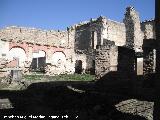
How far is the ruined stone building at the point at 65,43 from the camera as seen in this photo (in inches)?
1113

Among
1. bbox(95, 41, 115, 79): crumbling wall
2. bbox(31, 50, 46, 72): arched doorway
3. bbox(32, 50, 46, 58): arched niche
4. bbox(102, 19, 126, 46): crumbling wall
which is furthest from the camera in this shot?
bbox(102, 19, 126, 46): crumbling wall

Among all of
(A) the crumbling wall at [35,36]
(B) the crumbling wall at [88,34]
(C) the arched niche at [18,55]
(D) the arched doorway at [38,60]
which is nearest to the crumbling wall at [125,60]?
(C) the arched niche at [18,55]

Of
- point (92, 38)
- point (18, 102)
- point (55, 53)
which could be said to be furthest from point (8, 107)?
point (92, 38)

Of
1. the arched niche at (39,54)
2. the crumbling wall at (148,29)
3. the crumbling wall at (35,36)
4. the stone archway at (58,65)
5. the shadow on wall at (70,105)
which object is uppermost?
the crumbling wall at (148,29)

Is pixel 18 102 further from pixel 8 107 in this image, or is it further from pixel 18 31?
pixel 18 31

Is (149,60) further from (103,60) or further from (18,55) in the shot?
(18,55)

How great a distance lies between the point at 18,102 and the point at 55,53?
2384cm

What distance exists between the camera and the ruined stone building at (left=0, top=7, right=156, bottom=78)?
1113 inches

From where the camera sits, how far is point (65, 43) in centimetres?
3669

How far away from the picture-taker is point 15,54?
30.1 m

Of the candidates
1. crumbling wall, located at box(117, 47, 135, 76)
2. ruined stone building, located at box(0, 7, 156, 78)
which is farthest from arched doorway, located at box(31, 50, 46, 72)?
crumbling wall, located at box(117, 47, 135, 76)

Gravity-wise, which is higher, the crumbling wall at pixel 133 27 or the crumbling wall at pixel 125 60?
the crumbling wall at pixel 133 27

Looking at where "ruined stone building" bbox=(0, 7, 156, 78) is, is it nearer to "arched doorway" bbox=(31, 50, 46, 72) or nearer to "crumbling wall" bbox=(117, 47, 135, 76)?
"arched doorway" bbox=(31, 50, 46, 72)

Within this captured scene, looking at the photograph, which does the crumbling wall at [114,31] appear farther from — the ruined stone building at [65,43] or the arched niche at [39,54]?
the arched niche at [39,54]
